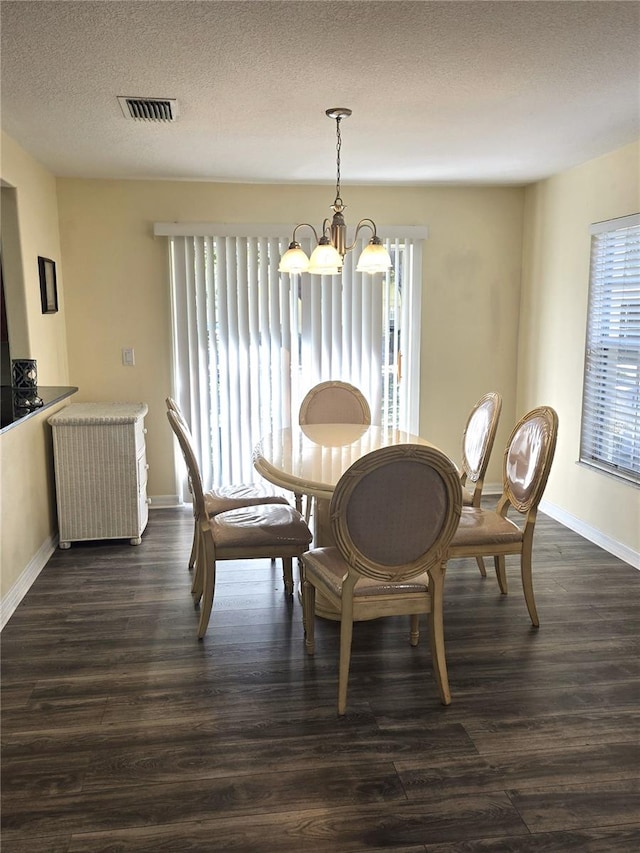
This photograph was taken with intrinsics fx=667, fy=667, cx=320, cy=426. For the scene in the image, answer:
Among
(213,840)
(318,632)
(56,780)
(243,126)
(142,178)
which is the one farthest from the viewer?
(142,178)

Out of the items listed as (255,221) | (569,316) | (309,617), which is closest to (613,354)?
(569,316)

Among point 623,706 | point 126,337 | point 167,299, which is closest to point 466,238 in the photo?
point 167,299

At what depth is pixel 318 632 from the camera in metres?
3.06

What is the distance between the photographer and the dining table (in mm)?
2707

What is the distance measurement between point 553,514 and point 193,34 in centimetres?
380

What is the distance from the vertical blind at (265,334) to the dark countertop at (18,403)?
1.29 m

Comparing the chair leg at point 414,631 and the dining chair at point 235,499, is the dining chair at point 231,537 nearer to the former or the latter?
the dining chair at point 235,499

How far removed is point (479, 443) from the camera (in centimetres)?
352

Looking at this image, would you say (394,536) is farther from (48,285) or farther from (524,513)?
(48,285)

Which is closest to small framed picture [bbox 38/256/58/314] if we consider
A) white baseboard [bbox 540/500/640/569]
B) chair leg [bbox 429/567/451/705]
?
chair leg [bbox 429/567/451/705]

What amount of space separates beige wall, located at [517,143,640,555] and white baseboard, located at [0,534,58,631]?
3351 mm

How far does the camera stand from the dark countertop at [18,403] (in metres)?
2.71

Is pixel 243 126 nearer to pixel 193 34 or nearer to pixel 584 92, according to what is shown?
pixel 193 34

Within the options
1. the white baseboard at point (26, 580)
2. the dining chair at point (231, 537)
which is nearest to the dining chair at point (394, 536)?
the dining chair at point (231, 537)
